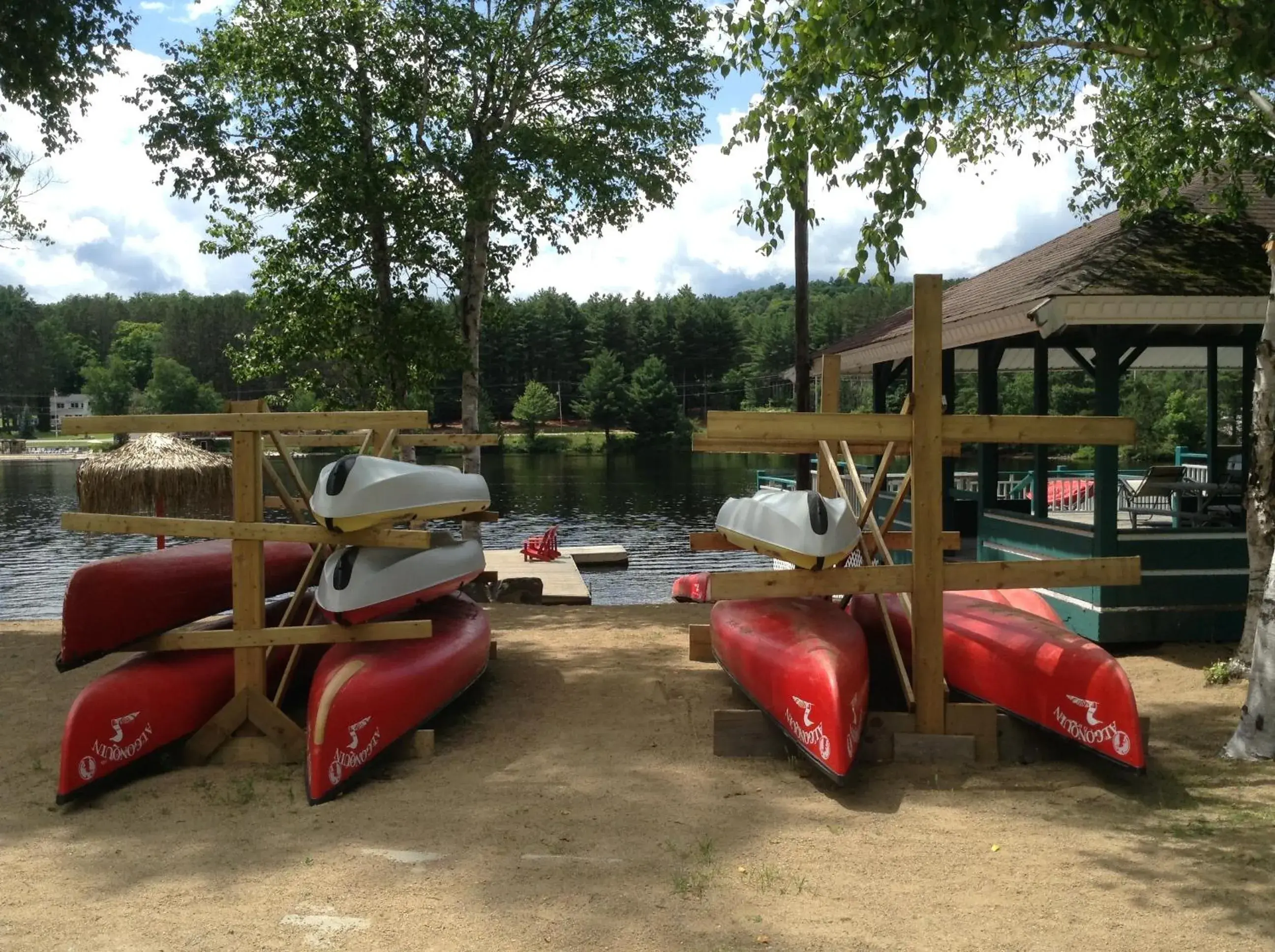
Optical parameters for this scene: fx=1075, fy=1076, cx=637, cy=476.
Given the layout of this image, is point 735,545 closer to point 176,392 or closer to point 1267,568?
point 1267,568

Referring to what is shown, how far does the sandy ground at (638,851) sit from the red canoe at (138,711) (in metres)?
0.20

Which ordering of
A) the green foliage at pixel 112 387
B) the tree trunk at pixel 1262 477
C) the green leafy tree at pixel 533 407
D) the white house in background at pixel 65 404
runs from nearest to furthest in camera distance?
1. the tree trunk at pixel 1262 477
2. the green leafy tree at pixel 533 407
3. the green foliage at pixel 112 387
4. the white house in background at pixel 65 404

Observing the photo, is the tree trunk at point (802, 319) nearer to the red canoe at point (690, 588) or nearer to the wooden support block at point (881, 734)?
the red canoe at point (690, 588)

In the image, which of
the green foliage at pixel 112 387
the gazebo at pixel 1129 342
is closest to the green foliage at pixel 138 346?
the green foliage at pixel 112 387

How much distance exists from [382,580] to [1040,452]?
6.74m

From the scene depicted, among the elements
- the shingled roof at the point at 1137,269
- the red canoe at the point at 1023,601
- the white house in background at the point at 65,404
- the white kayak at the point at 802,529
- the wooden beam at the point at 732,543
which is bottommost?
the red canoe at the point at 1023,601

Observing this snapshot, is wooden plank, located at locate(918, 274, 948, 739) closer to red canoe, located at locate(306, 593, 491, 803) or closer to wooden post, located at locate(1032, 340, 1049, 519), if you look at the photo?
red canoe, located at locate(306, 593, 491, 803)

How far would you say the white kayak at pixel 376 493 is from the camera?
22.8 feet

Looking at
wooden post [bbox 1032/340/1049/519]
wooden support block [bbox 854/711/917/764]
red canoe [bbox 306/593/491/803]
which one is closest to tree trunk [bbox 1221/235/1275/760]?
wooden support block [bbox 854/711/917/764]

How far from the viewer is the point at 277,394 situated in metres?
17.1

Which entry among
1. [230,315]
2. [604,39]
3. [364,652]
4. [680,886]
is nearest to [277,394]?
[604,39]

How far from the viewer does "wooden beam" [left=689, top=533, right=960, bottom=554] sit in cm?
740

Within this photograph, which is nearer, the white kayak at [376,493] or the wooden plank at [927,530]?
the wooden plank at [927,530]

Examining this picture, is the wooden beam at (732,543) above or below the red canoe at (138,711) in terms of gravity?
above
